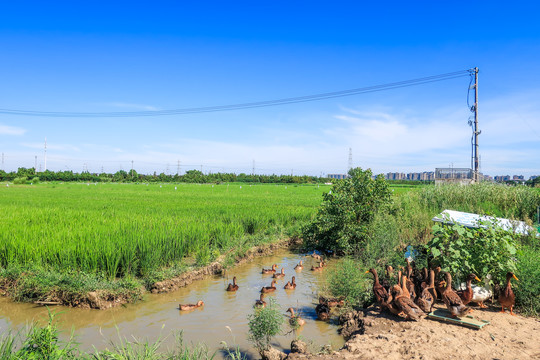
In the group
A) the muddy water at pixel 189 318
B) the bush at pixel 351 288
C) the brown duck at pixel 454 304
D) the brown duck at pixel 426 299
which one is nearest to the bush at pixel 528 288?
the brown duck at pixel 454 304

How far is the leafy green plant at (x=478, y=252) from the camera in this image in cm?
584

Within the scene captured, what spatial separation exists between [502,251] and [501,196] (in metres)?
11.9

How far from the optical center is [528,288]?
221 inches

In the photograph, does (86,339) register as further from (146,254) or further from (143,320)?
(146,254)

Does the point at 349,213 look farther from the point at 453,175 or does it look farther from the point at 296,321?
the point at 453,175

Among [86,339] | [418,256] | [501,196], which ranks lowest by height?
[86,339]

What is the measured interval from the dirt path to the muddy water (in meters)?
0.74

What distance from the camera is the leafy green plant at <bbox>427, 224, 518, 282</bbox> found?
584 cm

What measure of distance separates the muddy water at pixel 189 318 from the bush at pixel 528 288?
3.02 metres

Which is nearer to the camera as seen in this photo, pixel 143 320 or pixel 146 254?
pixel 143 320

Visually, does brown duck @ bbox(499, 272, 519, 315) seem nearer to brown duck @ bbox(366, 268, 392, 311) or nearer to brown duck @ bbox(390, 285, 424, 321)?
brown duck @ bbox(390, 285, 424, 321)

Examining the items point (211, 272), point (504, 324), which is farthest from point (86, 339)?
point (504, 324)

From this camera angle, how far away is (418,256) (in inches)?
297

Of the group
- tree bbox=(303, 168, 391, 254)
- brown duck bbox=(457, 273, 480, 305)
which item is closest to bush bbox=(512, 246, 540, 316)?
brown duck bbox=(457, 273, 480, 305)
